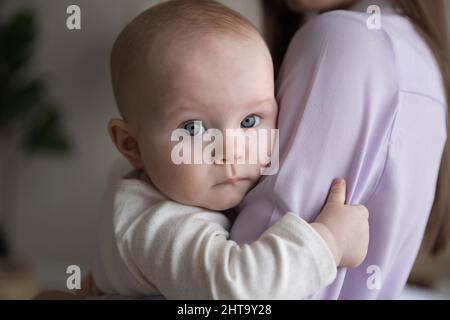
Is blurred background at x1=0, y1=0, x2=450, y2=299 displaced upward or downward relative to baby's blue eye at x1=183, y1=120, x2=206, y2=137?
downward

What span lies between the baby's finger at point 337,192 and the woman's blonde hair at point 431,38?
25 centimetres

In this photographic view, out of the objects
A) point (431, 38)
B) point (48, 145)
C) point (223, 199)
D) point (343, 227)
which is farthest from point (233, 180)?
point (48, 145)

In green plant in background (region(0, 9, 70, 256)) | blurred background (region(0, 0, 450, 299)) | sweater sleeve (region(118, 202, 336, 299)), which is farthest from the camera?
green plant in background (region(0, 9, 70, 256))

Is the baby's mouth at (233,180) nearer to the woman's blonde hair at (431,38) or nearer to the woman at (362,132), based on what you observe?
the woman at (362,132)

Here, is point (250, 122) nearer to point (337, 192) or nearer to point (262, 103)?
point (262, 103)

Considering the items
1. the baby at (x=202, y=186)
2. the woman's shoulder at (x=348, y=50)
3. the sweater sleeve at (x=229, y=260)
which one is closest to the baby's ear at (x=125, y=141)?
the baby at (x=202, y=186)

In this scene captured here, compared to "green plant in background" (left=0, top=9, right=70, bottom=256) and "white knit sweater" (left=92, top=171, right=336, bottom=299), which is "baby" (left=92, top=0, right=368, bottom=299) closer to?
"white knit sweater" (left=92, top=171, right=336, bottom=299)

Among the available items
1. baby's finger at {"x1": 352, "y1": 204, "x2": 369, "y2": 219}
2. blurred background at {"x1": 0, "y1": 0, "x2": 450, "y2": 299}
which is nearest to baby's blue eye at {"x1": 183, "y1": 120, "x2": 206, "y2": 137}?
baby's finger at {"x1": 352, "y1": 204, "x2": 369, "y2": 219}

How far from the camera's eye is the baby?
66 centimetres

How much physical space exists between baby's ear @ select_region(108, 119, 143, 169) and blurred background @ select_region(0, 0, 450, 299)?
3.01ft

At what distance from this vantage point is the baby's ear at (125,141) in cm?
83

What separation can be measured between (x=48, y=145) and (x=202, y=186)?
1.39 meters

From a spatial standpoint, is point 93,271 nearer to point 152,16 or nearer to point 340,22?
point 152,16
